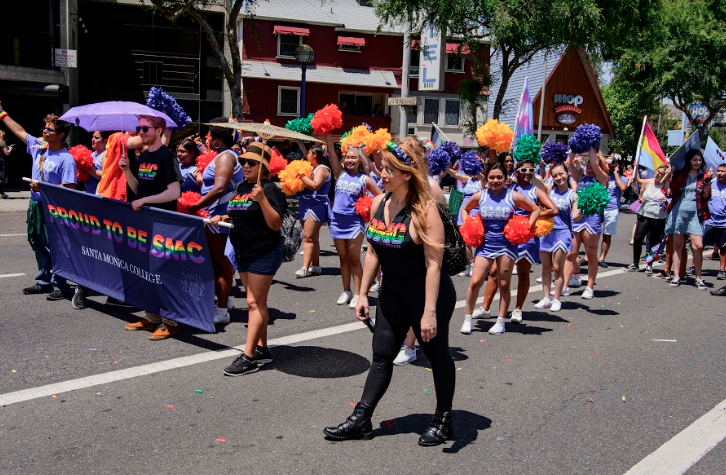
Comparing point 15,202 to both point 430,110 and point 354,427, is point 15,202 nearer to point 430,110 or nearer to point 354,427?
point 354,427

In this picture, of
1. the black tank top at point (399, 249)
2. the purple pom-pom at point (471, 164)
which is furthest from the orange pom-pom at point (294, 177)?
the black tank top at point (399, 249)

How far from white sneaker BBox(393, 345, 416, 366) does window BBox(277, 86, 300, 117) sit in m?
31.8

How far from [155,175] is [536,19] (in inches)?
644

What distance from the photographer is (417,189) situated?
431cm

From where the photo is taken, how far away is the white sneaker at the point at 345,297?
8367 millimetres

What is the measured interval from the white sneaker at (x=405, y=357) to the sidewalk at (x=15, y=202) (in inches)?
551

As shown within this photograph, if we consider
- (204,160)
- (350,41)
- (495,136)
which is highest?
(350,41)

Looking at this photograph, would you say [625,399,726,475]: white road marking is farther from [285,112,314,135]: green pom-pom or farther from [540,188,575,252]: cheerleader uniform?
[285,112,314,135]: green pom-pom

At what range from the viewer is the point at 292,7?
121 feet

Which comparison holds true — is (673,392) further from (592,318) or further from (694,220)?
(694,220)

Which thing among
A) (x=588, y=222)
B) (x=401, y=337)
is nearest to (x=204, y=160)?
(x=401, y=337)

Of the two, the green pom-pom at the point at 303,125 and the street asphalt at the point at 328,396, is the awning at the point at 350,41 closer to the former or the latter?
the green pom-pom at the point at 303,125

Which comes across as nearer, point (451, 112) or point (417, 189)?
point (417, 189)

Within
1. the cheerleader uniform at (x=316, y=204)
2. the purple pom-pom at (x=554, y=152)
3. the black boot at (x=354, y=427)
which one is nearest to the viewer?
the black boot at (x=354, y=427)
